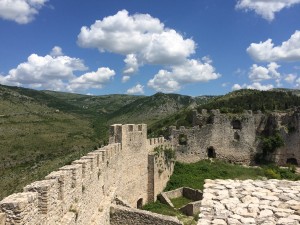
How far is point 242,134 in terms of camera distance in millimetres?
36531

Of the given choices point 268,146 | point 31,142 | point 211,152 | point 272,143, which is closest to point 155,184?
point 211,152

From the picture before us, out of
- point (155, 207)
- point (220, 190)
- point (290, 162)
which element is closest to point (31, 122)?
point (290, 162)

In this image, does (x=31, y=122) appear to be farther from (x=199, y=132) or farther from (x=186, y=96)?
(x=186, y=96)

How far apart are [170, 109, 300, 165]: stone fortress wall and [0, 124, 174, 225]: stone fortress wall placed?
6853mm

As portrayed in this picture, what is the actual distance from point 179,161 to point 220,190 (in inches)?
987

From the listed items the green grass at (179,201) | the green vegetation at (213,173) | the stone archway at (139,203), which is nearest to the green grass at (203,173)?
the green vegetation at (213,173)

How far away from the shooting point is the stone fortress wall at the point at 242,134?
34656 millimetres

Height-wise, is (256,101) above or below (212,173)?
above

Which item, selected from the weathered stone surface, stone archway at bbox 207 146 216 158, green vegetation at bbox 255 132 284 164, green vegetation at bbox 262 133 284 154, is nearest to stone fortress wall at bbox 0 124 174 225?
the weathered stone surface

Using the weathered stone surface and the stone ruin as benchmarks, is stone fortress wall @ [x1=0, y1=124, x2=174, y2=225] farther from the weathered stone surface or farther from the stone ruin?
the weathered stone surface

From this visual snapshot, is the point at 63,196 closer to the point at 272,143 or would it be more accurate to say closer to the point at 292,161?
the point at 272,143

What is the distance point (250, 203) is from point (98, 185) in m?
7.76

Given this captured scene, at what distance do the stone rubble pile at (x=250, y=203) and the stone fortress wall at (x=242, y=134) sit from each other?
86.0 feet

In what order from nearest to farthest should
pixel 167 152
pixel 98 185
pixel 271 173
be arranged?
pixel 98 185 < pixel 167 152 < pixel 271 173
